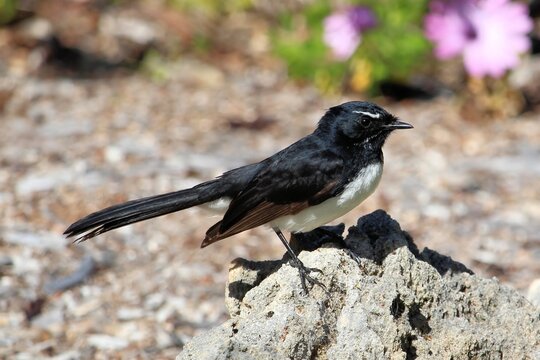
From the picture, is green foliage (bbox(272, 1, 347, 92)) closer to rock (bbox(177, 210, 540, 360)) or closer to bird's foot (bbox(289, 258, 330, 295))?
rock (bbox(177, 210, 540, 360))

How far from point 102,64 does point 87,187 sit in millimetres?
2861

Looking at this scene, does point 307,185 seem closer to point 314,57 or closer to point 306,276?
point 306,276

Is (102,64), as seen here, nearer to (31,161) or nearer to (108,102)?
(108,102)

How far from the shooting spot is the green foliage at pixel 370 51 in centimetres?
910

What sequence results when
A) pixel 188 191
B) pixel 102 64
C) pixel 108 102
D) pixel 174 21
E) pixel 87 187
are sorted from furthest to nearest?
pixel 174 21 < pixel 102 64 < pixel 108 102 < pixel 87 187 < pixel 188 191

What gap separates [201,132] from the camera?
8.77 metres

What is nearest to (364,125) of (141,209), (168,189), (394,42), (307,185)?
(307,185)

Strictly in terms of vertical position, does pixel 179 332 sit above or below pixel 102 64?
below

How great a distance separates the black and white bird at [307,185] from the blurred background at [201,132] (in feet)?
3.72

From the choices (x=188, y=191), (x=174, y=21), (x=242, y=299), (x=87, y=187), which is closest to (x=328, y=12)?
(x=174, y=21)

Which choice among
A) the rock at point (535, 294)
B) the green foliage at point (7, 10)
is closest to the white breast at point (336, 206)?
the rock at point (535, 294)

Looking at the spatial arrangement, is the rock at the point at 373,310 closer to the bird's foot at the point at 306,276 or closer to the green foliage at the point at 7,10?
the bird's foot at the point at 306,276

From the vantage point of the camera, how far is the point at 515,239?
720 centimetres

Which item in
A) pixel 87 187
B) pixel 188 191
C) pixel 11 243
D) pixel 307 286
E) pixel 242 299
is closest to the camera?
pixel 307 286
